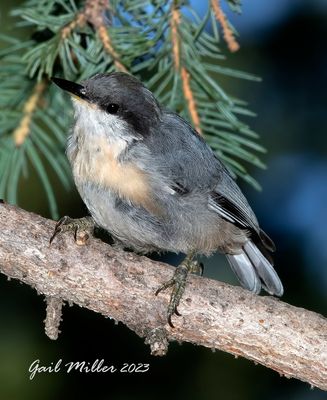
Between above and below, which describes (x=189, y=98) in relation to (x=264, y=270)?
above

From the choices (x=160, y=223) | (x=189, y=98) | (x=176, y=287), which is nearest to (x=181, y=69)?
(x=189, y=98)

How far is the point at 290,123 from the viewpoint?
194 inches

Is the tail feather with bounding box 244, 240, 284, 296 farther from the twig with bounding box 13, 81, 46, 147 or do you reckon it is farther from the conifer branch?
the conifer branch

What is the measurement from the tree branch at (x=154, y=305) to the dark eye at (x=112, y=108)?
74 centimetres

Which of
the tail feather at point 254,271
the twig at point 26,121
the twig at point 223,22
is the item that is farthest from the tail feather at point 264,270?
the twig at point 26,121

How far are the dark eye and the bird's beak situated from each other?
153 mm

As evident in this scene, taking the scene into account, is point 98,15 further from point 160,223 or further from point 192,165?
point 160,223

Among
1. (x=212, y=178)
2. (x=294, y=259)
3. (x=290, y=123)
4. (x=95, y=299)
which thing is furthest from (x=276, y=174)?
(x=95, y=299)

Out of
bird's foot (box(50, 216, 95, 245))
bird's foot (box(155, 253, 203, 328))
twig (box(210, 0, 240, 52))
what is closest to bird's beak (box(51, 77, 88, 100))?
bird's foot (box(50, 216, 95, 245))

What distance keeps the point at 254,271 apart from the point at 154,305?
1.29 metres

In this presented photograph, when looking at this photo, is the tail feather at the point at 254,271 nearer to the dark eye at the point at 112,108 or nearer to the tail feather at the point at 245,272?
the tail feather at the point at 245,272

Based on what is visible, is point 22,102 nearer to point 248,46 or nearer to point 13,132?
point 13,132

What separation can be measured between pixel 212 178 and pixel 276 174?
1.52 meters

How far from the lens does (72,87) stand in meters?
3.21
